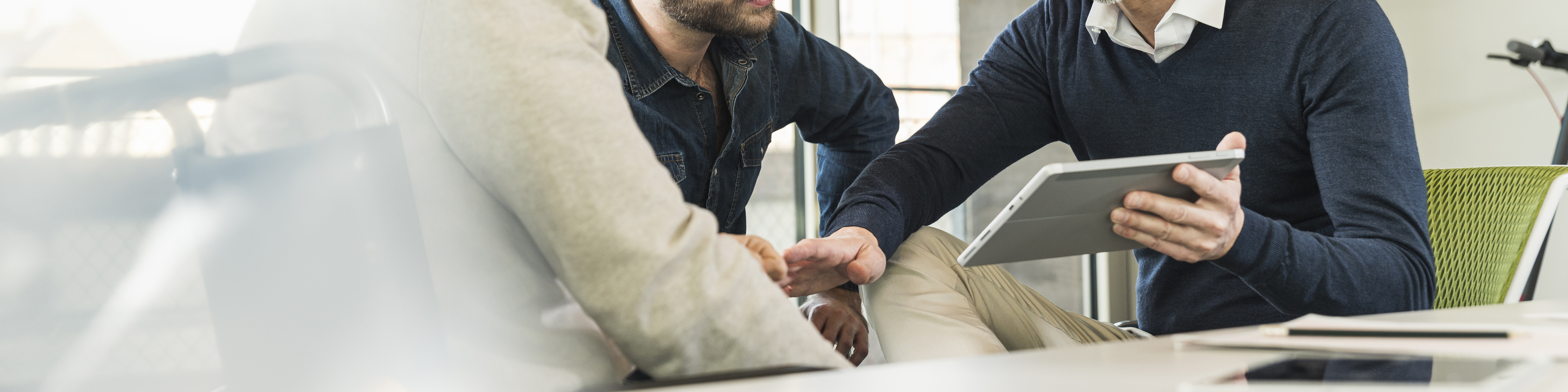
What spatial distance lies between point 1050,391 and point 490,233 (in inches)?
14.0

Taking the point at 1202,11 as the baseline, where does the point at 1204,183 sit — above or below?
below

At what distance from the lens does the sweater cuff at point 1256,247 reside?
0.91 metres

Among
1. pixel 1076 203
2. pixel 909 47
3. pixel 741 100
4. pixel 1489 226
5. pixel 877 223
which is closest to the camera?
pixel 1076 203

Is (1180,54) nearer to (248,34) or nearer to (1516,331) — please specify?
(1516,331)

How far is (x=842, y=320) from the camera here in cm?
123

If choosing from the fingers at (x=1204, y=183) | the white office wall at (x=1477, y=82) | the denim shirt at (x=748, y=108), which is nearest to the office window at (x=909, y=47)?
the denim shirt at (x=748, y=108)

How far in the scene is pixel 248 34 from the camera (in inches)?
19.0

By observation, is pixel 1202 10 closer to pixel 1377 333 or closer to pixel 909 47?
pixel 1377 333

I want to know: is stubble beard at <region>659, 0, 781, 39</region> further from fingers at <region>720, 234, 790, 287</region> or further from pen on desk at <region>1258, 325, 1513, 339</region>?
pen on desk at <region>1258, 325, 1513, 339</region>

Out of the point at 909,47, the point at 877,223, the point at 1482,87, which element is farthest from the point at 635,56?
the point at 1482,87

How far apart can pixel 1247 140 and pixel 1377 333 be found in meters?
0.74

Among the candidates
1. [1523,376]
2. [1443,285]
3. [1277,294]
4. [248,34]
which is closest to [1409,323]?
[1523,376]

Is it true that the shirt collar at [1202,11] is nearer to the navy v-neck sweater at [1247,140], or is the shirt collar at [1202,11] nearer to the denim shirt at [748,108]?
the navy v-neck sweater at [1247,140]

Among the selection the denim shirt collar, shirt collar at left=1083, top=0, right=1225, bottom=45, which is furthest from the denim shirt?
shirt collar at left=1083, top=0, right=1225, bottom=45
